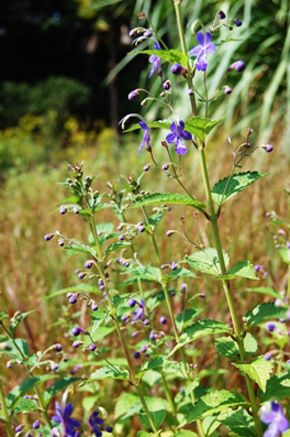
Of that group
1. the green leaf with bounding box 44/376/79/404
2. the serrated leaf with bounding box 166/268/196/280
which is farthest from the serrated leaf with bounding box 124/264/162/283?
the green leaf with bounding box 44/376/79/404

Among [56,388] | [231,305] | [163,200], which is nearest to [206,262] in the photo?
[231,305]

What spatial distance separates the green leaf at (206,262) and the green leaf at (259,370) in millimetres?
181

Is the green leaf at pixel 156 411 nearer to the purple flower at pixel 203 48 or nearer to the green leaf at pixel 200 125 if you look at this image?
the green leaf at pixel 200 125

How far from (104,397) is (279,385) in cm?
93

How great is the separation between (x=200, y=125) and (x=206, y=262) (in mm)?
299

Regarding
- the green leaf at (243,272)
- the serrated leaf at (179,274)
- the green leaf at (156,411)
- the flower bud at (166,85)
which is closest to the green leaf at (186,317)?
the serrated leaf at (179,274)

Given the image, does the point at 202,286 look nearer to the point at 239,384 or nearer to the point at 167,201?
the point at 239,384

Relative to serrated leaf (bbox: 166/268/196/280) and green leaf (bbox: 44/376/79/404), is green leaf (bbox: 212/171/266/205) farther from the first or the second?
green leaf (bbox: 44/376/79/404)

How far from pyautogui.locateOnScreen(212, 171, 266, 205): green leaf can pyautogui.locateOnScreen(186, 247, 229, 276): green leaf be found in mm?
135

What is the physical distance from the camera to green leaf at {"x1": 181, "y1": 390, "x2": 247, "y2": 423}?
1087mm

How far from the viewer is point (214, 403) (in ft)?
3.65

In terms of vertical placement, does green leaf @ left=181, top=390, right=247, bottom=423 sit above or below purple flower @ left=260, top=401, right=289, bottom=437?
below

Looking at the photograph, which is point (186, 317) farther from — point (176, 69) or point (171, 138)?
point (176, 69)

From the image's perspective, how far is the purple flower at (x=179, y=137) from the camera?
42.3 inches
